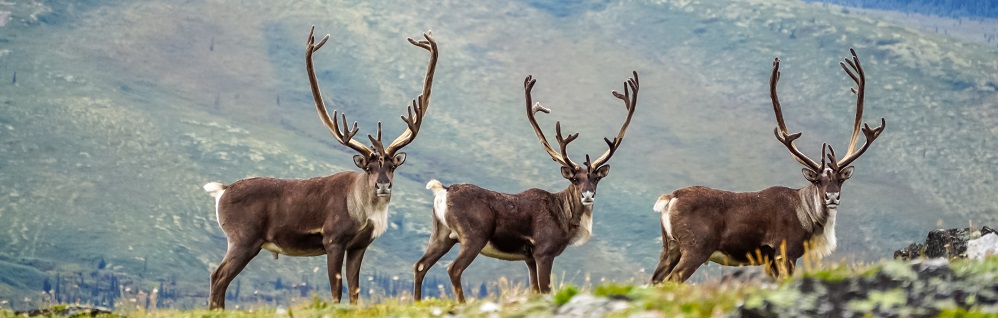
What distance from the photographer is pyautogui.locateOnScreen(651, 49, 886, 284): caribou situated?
22.7 metres

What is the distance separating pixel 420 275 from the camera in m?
22.3

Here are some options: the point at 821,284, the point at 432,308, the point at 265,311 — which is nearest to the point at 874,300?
the point at 821,284

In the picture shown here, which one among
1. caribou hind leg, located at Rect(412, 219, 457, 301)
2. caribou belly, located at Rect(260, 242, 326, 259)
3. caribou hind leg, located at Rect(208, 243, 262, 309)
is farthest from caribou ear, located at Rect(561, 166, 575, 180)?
caribou hind leg, located at Rect(208, 243, 262, 309)

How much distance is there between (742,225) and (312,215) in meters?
6.56

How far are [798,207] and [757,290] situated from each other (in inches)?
425

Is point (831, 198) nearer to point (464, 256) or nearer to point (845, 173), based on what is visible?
point (845, 173)

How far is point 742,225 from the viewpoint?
22.7 m

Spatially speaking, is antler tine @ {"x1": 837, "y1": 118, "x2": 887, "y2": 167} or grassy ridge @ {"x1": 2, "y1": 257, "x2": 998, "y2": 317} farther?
antler tine @ {"x1": 837, "y1": 118, "x2": 887, "y2": 167}

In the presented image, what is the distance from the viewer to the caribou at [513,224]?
2269 centimetres

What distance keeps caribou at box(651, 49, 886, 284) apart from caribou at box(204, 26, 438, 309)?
14.2 feet

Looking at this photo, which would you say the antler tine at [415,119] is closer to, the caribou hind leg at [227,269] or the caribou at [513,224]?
the caribou at [513,224]

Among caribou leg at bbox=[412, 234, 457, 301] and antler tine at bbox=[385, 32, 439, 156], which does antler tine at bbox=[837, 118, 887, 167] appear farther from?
antler tine at bbox=[385, 32, 439, 156]

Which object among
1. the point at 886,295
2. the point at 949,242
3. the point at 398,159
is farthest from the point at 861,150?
the point at 886,295

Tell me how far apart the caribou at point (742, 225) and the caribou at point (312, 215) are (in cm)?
434
